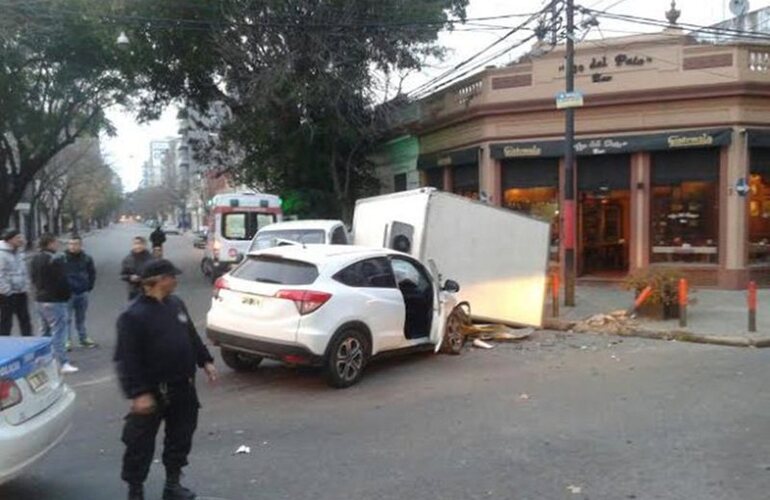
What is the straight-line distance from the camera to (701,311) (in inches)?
558

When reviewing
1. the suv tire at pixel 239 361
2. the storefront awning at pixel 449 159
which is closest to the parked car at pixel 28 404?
the suv tire at pixel 239 361

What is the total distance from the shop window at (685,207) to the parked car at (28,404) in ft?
51.6

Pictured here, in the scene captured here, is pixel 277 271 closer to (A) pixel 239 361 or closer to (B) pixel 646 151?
(A) pixel 239 361

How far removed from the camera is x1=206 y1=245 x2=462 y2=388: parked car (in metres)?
8.15

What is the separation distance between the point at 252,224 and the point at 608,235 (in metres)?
10.0

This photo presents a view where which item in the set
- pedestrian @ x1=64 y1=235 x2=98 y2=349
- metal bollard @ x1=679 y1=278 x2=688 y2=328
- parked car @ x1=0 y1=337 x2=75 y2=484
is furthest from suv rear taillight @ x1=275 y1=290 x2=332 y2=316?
metal bollard @ x1=679 y1=278 x2=688 y2=328

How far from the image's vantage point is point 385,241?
12523 mm

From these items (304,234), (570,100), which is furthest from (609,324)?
(304,234)

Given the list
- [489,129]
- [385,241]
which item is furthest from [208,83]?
[385,241]

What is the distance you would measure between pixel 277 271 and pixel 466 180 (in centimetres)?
1404

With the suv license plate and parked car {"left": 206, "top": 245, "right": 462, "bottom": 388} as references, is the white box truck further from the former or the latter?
the suv license plate

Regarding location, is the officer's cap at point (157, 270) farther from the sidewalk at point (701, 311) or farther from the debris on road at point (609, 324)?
the sidewalk at point (701, 311)

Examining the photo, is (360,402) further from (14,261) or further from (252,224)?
(252,224)

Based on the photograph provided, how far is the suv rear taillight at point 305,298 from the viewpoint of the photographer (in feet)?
26.7
